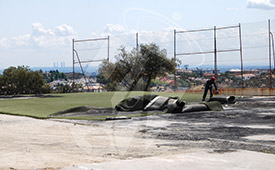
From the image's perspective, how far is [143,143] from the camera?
27.1 ft

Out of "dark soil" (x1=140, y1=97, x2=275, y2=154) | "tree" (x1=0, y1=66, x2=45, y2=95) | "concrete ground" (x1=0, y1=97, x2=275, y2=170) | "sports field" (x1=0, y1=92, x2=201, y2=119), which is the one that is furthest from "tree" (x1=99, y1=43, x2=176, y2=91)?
"concrete ground" (x1=0, y1=97, x2=275, y2=170)

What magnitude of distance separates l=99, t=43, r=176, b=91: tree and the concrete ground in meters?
24.5

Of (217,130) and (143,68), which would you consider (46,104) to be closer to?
(217,130)

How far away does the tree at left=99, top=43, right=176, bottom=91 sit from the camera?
37.7 metres

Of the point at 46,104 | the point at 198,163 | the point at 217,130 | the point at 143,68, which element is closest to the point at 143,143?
the point at 198,163

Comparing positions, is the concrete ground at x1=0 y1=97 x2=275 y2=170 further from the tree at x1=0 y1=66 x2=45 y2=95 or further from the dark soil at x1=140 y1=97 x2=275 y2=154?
the tree at x1=0 y1=66 x2=45 y2=95

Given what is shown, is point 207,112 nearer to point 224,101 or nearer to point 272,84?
point 224,101

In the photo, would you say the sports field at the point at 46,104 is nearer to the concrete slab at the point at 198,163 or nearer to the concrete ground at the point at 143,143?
the concrete ground at the point at 143,143

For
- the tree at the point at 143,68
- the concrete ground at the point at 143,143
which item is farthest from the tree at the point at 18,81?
the concrete ground at the point at 143,143

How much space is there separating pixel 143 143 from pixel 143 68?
30.8m

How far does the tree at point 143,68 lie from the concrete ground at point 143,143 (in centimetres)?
2452

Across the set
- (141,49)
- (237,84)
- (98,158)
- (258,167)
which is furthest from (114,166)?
(141,49)

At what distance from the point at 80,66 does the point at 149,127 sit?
930 inches

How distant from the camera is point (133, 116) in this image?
14.1 m
